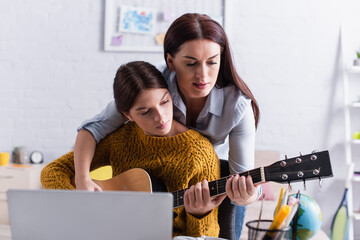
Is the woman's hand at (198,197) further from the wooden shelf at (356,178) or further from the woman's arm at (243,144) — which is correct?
the wooden shelf at (356,178)

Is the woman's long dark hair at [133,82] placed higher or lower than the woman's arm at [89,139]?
higher

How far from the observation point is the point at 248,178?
50.9 inches

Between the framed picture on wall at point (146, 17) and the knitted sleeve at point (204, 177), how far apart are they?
2329mm

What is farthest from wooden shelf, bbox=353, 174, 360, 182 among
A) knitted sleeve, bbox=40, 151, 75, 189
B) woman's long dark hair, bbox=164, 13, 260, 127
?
knitted sleeve, bbox=40, 151, 75, 189

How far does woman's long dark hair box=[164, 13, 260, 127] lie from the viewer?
1.41 meters

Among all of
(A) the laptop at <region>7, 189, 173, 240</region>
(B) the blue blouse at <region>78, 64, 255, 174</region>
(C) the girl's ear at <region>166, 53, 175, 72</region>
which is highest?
(C) the girl's ear at <region>166, 53, 175, 72</region>

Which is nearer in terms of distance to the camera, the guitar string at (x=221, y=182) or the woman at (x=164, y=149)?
the guitar string at (x=221, y=182)

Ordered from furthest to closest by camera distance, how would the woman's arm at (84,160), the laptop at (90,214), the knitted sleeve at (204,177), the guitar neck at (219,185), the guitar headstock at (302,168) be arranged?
1. the woman's arm at (84,160)
2. the knitted sleeve at (204,177)
3. the guitar neck at (219,185)
4. the guitar headstock at (302,168)
5. the laptop at (90,214)

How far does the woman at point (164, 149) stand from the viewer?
4.57ft

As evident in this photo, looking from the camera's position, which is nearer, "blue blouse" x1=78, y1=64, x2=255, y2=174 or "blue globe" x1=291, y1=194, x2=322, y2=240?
"blue globe" x1=291, y1=194, x2=322, y2=240

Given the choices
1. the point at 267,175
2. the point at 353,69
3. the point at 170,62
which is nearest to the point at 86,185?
the point at 170,62

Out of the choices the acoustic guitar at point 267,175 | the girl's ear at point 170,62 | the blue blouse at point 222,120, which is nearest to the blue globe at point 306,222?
the acoustic guitar at point 267,175

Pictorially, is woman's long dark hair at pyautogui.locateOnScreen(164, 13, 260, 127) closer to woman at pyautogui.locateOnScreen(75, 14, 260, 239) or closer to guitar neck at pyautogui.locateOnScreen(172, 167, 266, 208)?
woman at pyautogui.locateOnScreen(75, 14, 260, 239)

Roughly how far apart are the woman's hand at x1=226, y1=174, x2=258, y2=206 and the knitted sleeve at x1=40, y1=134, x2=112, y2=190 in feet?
1.53
